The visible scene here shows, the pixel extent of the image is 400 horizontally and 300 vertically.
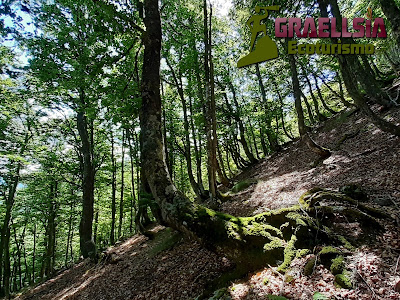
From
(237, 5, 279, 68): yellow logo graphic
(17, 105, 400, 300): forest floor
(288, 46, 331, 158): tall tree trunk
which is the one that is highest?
(237, 5, 279, 68): yellow logo graphic

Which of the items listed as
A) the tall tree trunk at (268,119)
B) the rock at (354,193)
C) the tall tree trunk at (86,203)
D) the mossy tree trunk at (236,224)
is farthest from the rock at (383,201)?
the tall tree trunk at (86,203)

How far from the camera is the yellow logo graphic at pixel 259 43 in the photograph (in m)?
9.22

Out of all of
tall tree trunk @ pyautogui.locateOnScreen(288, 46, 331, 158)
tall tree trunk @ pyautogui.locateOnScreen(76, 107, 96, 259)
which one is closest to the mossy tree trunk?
tall tree trunk @ pyautogui.locateOnScreen(288, 46, 331, 158)

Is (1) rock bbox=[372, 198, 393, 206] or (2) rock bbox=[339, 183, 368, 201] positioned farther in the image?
(2) rock bbox=[339, 183, 368, 201]

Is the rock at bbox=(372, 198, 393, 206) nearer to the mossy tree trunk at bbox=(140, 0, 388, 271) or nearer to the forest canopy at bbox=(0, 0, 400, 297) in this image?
the mossy tree trunk at bbox=(140, 0, 388, 271)

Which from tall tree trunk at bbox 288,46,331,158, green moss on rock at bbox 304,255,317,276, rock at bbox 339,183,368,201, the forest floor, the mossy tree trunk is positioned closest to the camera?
the forest floor

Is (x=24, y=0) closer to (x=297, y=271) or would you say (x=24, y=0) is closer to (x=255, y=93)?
(x=297, y=271)

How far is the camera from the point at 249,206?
7758mm

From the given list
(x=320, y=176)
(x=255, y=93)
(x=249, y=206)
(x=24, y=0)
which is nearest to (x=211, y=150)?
(x=249, y=206)

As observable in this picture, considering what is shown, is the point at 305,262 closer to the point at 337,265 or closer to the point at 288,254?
the point at 288,254

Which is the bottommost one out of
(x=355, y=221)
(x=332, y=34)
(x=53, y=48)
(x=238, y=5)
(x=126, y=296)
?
(x=126, y=296)

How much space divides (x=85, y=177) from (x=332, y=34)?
13.3 metres

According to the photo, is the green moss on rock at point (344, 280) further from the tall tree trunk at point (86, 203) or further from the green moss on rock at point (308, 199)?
the tall tree trunk at point (86, 203)

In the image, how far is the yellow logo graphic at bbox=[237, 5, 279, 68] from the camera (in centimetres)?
922
